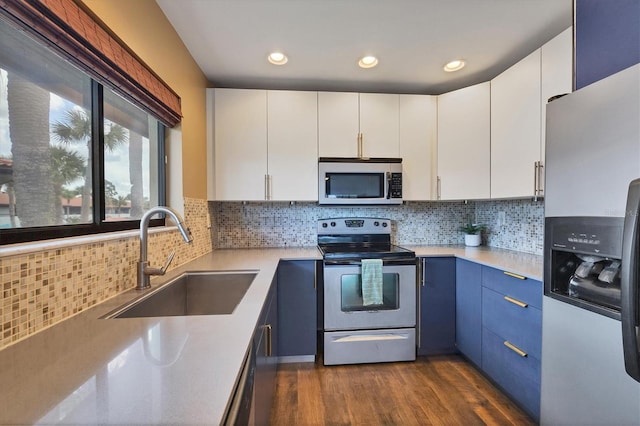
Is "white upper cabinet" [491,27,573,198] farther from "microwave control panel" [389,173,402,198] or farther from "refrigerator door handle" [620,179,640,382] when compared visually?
"refrigerator door handle" [620,179,640,382]

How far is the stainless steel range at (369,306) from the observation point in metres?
2.00

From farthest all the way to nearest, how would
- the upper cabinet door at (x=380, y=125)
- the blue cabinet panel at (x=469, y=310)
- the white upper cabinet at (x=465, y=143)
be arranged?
1. the upper cabinet door at (x=380, y=125)
2. the white upper cabinet at (x=465, y=143)
3. the blue cabinet panel at (x=469, y=310)

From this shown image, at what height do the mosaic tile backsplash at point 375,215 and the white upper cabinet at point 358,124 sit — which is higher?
the white upper cabinet at point 358,124

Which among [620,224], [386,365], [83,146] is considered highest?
[83,146]

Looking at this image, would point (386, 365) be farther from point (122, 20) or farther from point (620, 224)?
point (122, 20)

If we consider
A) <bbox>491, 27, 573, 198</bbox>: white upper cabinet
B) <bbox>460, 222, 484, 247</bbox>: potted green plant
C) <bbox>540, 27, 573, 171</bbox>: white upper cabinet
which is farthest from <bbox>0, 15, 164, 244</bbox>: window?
<bbox>460, 222, 484, 247</bbox>: potted green plant

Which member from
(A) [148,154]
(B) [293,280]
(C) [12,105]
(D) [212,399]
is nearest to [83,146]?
(C) [12,105]

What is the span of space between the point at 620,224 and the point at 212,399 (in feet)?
4.23

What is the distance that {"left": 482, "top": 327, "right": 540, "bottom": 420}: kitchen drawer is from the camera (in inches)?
56.4

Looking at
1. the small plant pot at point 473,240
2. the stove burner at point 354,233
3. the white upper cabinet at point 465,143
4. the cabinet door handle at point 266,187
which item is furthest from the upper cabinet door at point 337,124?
the small plant pot at point 473,240

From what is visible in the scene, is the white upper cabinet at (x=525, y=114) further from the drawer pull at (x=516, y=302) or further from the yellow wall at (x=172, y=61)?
the yellow wall at (x=172, y=61)

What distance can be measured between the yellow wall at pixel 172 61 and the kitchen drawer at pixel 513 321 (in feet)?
7.23

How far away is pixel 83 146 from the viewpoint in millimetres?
1094

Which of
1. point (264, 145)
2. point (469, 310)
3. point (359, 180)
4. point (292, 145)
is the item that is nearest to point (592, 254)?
point (469, 310)
